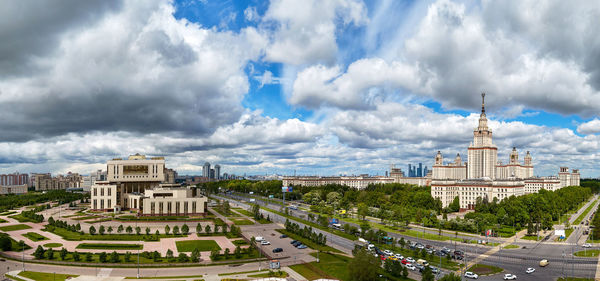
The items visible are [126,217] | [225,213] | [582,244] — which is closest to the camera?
[582,244]

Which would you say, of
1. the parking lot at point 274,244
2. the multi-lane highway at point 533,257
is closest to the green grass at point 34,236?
the parking lot at point 274,244

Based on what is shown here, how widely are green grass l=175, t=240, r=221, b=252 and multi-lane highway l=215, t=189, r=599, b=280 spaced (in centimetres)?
2969

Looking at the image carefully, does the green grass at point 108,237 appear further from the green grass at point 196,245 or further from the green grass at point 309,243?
the green grass at point 309,243

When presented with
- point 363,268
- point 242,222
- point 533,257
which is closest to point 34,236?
point 242,222

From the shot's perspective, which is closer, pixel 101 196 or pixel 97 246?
pixel 97 246

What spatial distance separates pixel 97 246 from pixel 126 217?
42.0 m

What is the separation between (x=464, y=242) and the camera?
10238cm

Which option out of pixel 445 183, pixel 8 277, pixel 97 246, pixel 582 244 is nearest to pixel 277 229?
pixel 97 246

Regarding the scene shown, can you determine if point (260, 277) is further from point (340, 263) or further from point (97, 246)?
point (97, 246)

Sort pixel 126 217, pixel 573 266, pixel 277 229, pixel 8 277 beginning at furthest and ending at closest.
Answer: pixel 126 217, pixel 277 229, pixel 573 266, pixel 8 277

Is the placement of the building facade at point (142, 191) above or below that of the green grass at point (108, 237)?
above

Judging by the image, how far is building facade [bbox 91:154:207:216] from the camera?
136 metres

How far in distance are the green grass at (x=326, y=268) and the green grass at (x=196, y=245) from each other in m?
23.5

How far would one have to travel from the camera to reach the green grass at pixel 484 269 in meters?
72.8
